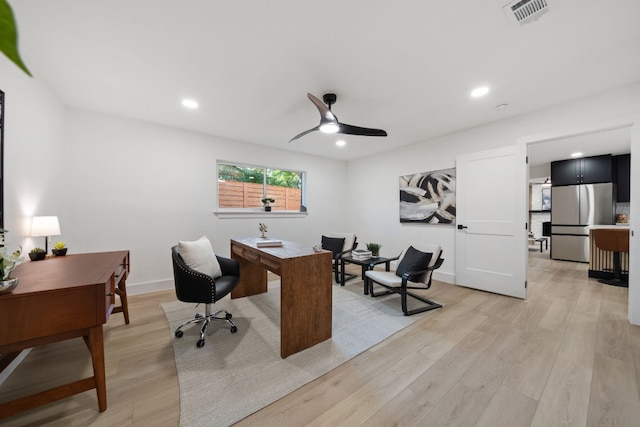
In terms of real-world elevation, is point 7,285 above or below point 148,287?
above

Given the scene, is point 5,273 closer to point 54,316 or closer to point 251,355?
point 54,316

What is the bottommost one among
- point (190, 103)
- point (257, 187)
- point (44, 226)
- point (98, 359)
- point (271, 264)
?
point (98, 359)

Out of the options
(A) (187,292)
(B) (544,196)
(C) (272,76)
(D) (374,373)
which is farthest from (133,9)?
(B) (544,196)

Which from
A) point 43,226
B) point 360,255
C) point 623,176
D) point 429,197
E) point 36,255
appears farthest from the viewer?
point 623,176

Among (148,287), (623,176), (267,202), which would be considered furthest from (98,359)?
(623,176)

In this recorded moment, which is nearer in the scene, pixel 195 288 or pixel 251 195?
pixel 195 288

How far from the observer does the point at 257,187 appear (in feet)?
16.0

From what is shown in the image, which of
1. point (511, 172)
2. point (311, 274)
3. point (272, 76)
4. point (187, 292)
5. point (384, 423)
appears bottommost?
point (384, 423)

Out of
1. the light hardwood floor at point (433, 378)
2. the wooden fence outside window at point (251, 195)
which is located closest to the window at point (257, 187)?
the wooden fence outside window at point (251, 195)

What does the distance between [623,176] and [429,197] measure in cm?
440

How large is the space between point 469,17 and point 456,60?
0.47 m

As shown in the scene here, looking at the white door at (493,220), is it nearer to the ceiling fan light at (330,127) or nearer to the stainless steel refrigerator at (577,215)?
the ceiling fan light at (330,127)

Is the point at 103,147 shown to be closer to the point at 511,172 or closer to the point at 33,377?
the point at 33,377

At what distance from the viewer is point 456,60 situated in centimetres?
226
